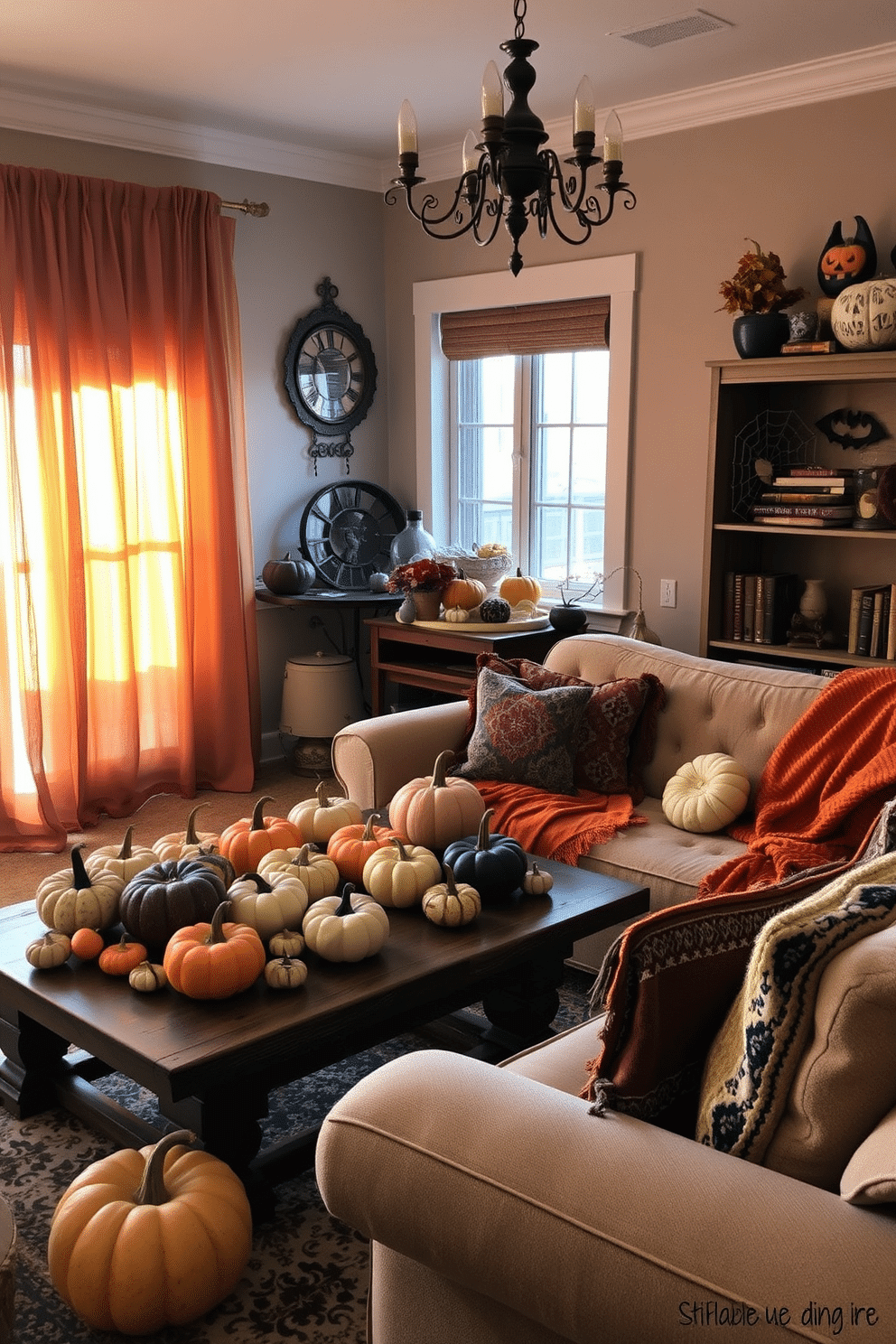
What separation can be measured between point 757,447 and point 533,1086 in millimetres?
3083

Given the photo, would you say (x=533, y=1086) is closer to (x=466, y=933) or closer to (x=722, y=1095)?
(x=722, y=1095)

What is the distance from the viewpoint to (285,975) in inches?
81.6

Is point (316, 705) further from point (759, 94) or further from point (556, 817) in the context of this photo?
point (759, 94)

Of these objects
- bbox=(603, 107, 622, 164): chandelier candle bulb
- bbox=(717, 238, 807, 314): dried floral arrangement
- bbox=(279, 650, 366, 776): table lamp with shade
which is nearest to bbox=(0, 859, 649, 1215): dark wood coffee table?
bbox=(603, 107, 622, 164): chandelier candle bulb

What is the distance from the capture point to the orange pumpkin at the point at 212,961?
2.01 metres

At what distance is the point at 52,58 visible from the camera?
380 centimetres

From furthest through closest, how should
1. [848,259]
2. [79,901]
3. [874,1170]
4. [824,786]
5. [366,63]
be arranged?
[366,63]
[848,259]
[824,786]
[79,901]
[874,1170]

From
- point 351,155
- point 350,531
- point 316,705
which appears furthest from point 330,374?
point 316,705

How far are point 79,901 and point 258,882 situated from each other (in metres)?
0.34

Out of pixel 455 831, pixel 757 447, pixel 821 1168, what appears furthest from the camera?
pixel 757 447

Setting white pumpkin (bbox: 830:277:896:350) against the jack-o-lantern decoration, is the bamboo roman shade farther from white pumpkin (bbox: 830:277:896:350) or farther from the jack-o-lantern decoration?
white pumpkin (bbox: 830:277:896:350)

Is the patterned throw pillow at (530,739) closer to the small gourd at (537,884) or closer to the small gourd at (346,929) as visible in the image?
the small gourd at (537,884)

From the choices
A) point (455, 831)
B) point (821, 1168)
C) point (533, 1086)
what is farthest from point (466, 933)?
point (821, 1168)

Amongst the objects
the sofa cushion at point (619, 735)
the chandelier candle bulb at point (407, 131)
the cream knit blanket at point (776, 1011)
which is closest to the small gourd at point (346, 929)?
the cream knit blanket at point (776, 1011)
